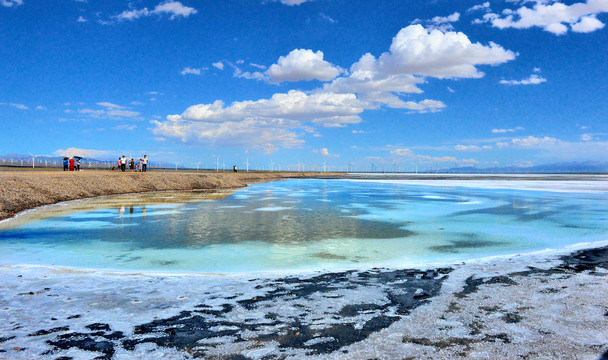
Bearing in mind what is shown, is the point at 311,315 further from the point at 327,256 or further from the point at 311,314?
the point at 327,256

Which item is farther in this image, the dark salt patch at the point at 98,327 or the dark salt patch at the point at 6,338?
the dark salt patch at the point at 98,327

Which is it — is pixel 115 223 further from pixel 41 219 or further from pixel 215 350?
pixel 215 350

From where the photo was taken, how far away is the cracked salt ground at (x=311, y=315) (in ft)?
18.9

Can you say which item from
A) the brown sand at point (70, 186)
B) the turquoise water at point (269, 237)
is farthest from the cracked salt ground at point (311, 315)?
the brown sand at point (70, 186)

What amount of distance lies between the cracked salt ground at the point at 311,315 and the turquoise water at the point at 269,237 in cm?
198

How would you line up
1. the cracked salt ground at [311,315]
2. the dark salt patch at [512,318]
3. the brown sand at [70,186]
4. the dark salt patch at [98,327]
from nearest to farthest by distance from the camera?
the cracked salt ground at [311,315]
the dark salt patch at [98,327]
the dark salt patch at [512,318]
the brown sand at [70,186]

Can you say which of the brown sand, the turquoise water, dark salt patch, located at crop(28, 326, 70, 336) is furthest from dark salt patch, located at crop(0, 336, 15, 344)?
the brown sand

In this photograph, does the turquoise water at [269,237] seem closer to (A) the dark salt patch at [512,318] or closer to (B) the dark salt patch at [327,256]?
(B) the dark salt patch at [327,256]

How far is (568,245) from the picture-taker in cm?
1476

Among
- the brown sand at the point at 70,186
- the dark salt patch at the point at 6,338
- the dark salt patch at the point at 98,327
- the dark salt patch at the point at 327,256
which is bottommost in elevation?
the dark salt patch at the point at 327,256

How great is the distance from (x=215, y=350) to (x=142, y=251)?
876cm

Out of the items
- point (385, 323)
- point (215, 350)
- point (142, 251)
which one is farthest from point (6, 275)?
point (385, 323)

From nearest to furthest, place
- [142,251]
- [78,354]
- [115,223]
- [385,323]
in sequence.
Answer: [78,354] < [385,323] < [142,251] < [115,223]

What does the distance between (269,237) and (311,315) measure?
9292 millimetres
